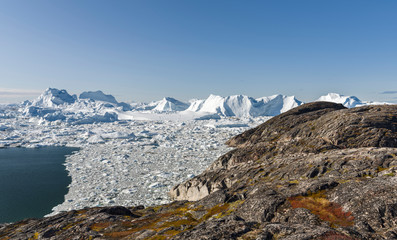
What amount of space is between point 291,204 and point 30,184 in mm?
75253

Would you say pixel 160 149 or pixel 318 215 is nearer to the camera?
pixel 318 215

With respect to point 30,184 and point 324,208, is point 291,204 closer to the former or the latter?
point 324,208

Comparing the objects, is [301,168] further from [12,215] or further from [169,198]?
[12,215]

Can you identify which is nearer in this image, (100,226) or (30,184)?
(100,226)

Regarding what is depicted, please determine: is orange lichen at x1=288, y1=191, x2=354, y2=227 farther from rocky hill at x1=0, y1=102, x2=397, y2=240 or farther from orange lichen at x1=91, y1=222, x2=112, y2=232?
orange lichen at x1=91, y1=222, x2=112, y2=232

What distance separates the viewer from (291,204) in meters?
20.2

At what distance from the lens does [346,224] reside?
15.9 m

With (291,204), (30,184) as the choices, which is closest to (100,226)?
(291,204)

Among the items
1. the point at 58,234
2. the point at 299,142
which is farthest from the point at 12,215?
the point at 299,142

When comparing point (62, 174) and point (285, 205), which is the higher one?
point (285, 205)

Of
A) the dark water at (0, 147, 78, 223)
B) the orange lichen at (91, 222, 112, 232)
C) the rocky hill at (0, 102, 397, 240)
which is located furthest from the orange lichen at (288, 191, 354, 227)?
the dark water at (0, 147, 78, 223)

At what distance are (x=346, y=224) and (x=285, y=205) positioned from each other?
5.16 meters

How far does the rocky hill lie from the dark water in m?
19.6

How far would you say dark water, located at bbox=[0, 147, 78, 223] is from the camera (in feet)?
163
